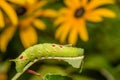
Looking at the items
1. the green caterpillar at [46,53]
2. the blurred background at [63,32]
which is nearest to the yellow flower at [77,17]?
the blurred background at [63,32]

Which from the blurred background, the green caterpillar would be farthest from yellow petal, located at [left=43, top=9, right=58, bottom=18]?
the green caterpillar

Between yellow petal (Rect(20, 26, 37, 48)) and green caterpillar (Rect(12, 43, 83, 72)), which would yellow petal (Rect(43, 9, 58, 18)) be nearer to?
yellow petal (Rect(20, 26, 37, 48))

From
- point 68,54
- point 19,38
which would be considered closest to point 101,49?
point 19,38

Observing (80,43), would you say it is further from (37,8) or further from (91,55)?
(37,8)

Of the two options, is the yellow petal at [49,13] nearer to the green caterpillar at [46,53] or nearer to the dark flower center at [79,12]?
the dark flower center at [79,12]

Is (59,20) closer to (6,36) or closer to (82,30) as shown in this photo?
(82,30)
